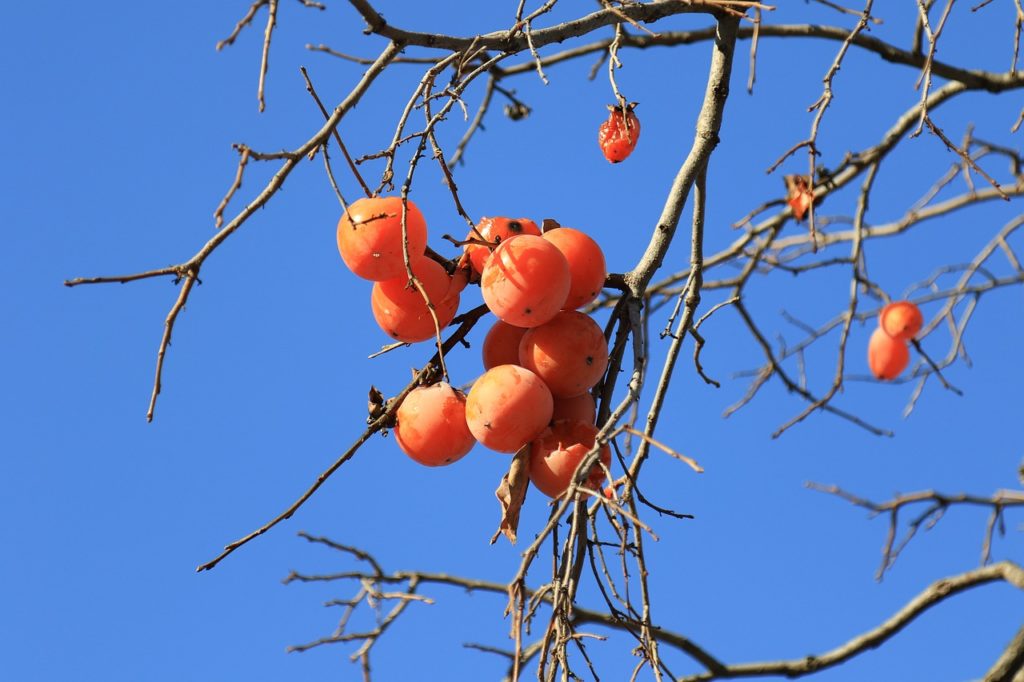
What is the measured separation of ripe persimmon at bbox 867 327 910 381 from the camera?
4490 millimetres

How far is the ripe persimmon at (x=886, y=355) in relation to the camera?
14.7 feet

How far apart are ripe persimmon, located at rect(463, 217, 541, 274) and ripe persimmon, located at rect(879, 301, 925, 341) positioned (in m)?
2.48

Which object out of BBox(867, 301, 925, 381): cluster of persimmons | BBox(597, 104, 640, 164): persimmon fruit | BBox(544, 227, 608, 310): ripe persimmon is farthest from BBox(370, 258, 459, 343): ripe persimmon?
BBox(867, 301, 925, 381): cluster of persimmons

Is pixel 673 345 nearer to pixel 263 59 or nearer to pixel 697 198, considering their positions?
pixel 697 198

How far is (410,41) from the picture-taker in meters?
1.94

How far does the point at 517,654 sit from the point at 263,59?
985 mm

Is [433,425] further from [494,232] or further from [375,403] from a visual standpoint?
[494,232]

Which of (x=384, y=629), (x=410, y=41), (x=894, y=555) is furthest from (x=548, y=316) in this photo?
(x=894, y=555)

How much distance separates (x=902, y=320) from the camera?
4.38 metres

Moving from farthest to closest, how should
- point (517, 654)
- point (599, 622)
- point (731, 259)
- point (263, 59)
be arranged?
point (731, 259)
point (599, 622)
point (263, 59)
point (517, 654)

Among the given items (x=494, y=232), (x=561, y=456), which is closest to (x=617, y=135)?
(x=494, y=232)

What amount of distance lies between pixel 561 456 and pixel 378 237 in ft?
1.68

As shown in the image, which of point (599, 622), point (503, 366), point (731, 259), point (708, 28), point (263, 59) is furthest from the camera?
point (731, 259)

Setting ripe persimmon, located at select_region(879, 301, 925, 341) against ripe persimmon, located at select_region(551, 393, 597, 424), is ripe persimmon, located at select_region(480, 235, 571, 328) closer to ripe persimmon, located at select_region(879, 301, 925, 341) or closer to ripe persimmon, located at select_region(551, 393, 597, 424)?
ripe persimmon, located at select_region(551, 393, 597, 424)
